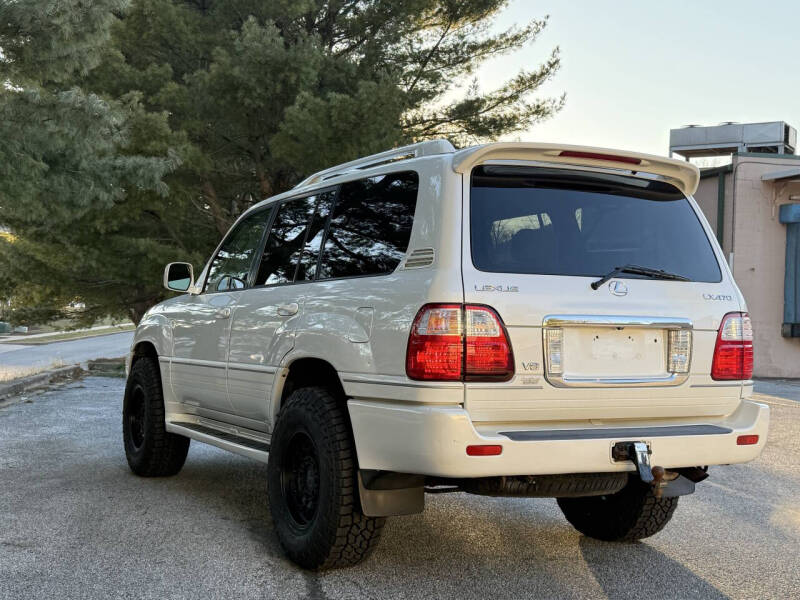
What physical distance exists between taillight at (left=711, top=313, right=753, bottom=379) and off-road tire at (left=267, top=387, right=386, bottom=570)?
1777 millimetres

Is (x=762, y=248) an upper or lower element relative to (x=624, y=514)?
upper

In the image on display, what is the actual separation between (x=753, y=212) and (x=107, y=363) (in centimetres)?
Result: 1479

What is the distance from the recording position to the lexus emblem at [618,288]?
13.1 feet

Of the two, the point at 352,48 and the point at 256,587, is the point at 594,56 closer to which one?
the point at 352,48

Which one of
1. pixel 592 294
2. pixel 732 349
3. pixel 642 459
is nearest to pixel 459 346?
pixel 592 294

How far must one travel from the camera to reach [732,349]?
429cm

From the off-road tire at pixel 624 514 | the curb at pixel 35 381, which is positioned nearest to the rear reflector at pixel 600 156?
the off-road tire at pixel 624 514

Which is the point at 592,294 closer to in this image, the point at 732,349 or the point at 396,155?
the point at 732,349

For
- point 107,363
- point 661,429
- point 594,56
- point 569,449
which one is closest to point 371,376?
point 569,449

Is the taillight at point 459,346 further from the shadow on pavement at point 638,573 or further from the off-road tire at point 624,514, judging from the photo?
the off-road tire at point 624,514

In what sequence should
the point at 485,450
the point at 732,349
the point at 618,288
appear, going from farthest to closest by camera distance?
1. the point at 732,349
2. the point at 618,288
3. the point at 485,450

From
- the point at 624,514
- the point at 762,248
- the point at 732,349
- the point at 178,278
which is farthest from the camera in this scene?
the point at 762,248

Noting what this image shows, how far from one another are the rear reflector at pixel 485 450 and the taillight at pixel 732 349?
49.2 inches

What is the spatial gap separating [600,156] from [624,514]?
2.03m
